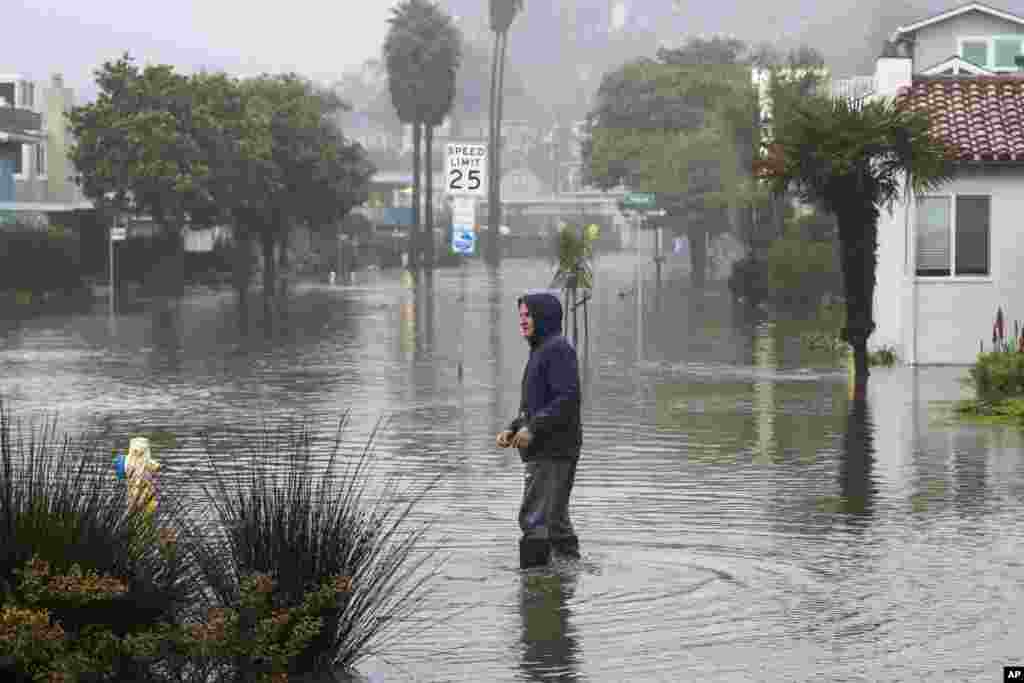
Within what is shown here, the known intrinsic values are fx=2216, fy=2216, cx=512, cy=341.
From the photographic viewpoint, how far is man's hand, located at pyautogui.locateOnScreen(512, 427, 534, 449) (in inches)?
523

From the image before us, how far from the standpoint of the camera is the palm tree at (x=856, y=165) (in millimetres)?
29375

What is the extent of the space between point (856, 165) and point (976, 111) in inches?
246

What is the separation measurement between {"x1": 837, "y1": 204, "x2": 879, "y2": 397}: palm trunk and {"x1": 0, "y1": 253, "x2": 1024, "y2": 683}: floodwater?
2.26ft

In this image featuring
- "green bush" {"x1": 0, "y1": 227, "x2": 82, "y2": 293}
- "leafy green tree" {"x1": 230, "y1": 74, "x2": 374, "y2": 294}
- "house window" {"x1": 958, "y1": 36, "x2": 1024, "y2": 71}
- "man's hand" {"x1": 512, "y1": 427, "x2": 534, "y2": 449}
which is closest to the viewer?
"man's hand" {"x1": 512, "y1": 427, "x2": 534, "y2": 449}

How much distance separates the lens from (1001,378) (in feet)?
84.4

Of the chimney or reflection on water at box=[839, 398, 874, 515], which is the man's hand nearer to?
reflection on water at box=[839, 398, 874, 515]

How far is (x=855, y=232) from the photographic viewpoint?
30.2m

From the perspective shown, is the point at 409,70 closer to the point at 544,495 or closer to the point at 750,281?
the point at 750,281

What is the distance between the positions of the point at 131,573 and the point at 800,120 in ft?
70.6

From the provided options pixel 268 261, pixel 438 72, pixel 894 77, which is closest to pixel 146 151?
pixel 268 261

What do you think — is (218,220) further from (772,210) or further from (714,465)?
(714,465)

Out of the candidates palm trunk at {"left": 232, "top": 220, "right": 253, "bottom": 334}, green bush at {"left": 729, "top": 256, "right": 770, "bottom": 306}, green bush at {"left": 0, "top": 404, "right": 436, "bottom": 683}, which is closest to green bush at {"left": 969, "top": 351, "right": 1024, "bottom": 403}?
green bush at {"left": 0, "top": 404, "right": 436, "bottom": 683}

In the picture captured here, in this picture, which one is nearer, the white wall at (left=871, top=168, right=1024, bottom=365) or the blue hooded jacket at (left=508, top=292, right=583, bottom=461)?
the blue hooded jacket at (left=508, top=292, right=583, bottom=461)

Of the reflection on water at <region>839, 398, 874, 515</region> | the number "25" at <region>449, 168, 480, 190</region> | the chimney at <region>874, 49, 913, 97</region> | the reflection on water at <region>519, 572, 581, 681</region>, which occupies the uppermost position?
the chimney at <region>874, 49, 913, 97</region>
